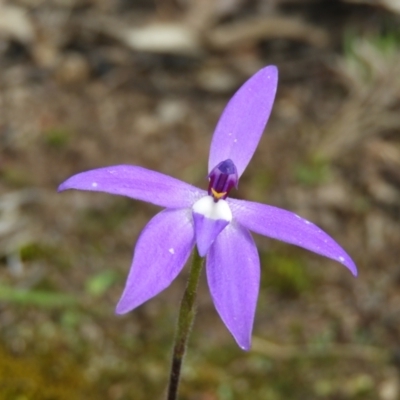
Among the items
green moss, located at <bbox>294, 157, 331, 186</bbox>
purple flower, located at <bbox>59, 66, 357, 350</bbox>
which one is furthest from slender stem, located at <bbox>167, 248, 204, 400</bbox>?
green moss, located at <bbox>294, 157, 331, 186</bbox>

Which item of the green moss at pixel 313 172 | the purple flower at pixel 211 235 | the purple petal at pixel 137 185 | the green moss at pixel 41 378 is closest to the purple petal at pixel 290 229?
the purple flower at pixel 211 235

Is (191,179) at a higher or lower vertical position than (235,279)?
lower

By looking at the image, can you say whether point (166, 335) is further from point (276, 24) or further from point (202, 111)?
point (276, 24)

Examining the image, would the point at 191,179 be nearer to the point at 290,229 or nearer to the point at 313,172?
the point at 313,172

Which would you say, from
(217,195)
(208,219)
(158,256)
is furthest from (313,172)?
(158,256)

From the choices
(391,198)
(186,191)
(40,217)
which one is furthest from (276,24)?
(186,191)
